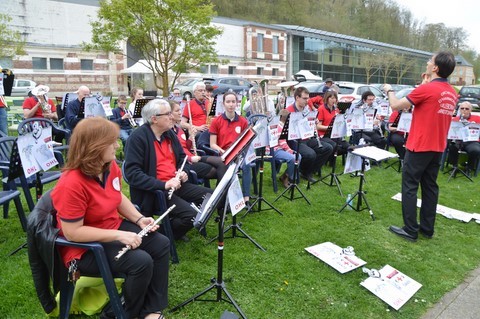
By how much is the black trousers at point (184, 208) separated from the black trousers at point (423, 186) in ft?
8.15

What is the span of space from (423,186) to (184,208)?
9.90 feet

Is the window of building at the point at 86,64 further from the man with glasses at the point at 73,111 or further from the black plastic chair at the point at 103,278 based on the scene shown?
the black plastic chair at the point at 103,278

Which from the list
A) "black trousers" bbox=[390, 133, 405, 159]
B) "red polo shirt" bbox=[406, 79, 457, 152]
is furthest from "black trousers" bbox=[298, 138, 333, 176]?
"red polo shirt" bbox=[406, 79, 457, 152]

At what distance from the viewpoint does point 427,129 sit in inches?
166

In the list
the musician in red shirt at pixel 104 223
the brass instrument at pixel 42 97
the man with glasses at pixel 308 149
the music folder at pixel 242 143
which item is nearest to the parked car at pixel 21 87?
the brass instrument at pixel 42 97

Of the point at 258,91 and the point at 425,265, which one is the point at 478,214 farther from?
the point at 258,91

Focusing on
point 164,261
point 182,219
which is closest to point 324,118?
point 182,219

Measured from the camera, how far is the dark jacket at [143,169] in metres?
3.56

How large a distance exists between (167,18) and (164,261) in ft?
52.9

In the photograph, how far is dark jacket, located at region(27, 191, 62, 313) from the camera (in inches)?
95.3

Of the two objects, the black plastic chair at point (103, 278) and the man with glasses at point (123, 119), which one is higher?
the man with glasses at point (123, 119)

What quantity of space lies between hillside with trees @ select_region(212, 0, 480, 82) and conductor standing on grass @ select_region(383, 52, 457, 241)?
58.9 m

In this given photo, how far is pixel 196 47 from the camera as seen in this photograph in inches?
718

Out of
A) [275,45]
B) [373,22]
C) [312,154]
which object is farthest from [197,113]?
[373,22]
